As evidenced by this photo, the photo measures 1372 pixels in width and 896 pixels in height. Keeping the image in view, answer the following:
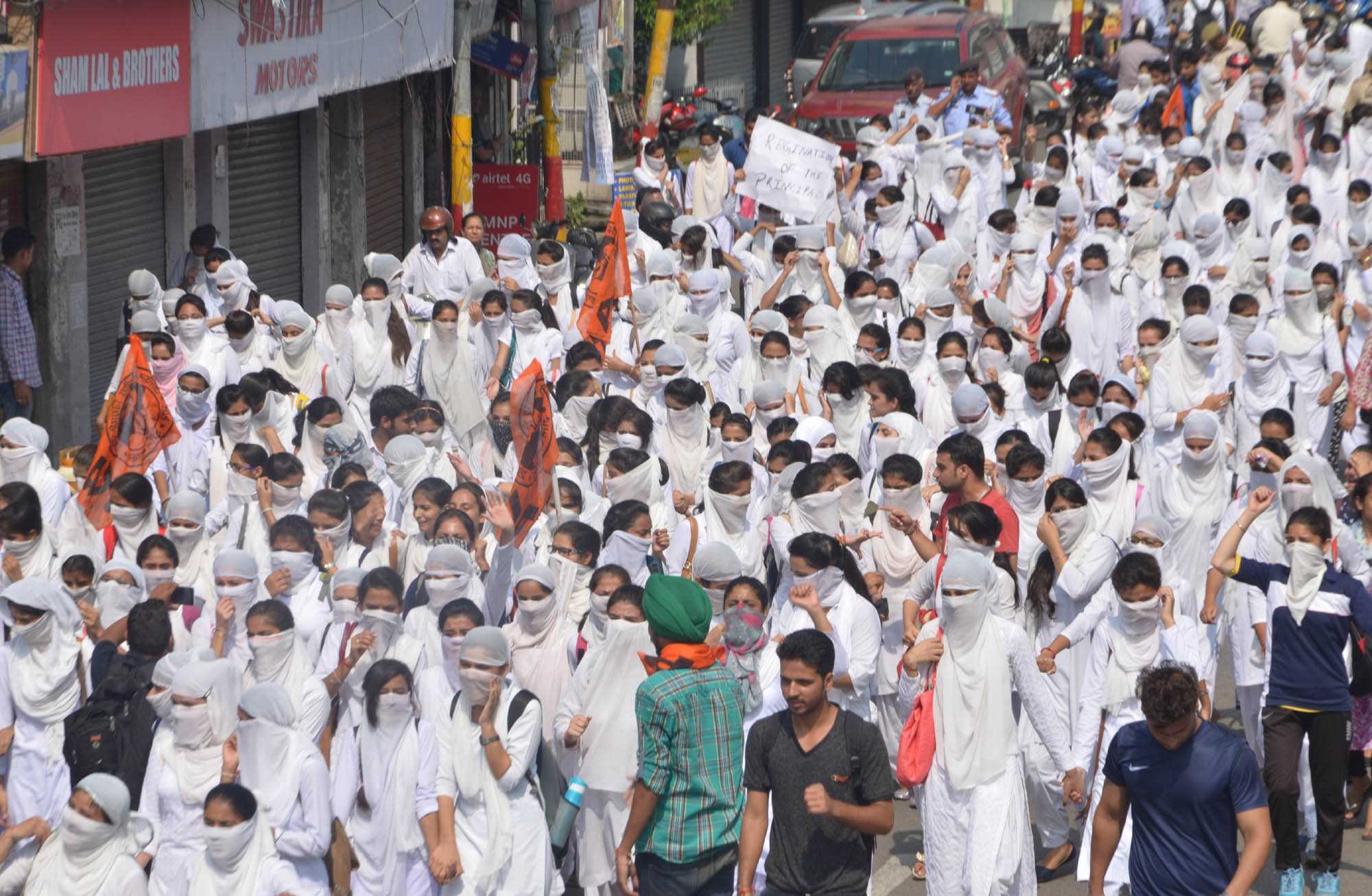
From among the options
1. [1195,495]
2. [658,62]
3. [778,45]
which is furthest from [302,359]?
[778,45]

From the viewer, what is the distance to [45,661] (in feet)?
23.2

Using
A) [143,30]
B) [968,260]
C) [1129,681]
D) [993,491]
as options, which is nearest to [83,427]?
[143,30]

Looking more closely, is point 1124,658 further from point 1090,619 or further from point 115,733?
point 115,733

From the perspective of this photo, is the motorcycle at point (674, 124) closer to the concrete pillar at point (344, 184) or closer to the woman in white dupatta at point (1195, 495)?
the concrete pillar at point (344, 184)

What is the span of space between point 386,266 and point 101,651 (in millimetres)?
5392

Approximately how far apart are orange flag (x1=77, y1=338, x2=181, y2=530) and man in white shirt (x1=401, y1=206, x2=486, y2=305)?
395 cm

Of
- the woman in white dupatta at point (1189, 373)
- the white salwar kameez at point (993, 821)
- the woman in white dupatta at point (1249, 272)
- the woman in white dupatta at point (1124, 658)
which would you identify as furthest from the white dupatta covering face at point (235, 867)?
the woman in white dupatta at point (1249, 272)

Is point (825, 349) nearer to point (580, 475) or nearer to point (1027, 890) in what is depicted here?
point (580, 475)

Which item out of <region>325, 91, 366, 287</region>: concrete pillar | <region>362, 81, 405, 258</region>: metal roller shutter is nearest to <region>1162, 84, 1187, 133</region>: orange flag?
<region>362, 81, 405, 258</region>: metal roller shutter

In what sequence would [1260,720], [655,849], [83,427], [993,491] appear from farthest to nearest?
[83,427]
[993,491]
[1260,720]
[655,849]

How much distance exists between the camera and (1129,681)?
24.2ft

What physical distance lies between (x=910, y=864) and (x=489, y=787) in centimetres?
205

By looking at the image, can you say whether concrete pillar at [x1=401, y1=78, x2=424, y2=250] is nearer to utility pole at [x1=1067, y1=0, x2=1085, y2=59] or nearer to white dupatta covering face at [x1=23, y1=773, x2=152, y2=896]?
white dupatta covering face at [x1=23, y1=773, x2=152, y2=896]

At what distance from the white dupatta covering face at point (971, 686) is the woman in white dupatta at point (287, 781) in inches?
73.3
